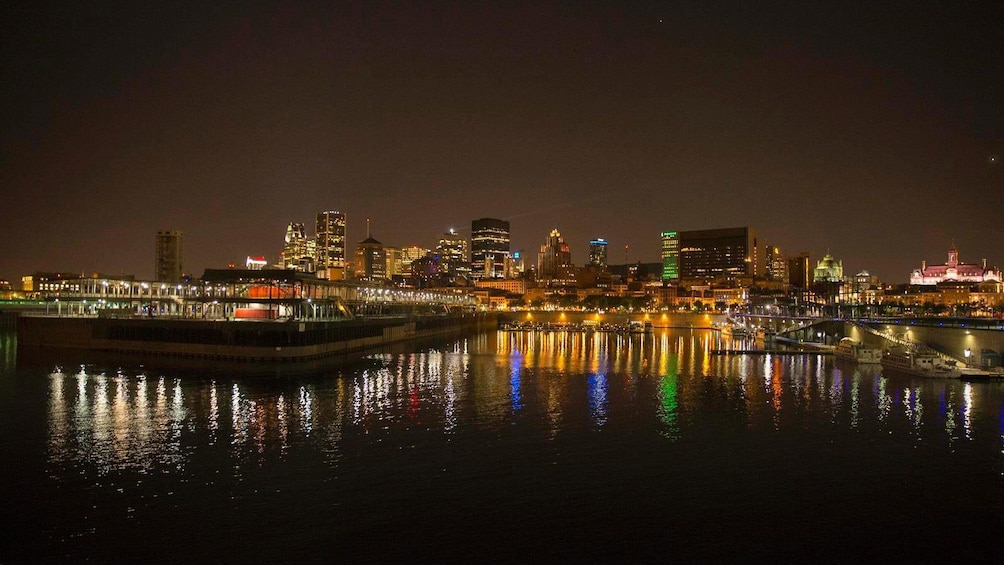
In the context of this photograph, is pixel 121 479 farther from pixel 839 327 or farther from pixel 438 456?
pixel 839 327

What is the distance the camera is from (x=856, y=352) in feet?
269

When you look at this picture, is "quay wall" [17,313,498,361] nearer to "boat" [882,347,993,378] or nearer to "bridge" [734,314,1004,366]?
"boat" [882,347,993,378]

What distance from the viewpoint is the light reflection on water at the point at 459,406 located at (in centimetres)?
3525

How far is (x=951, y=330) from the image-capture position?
237 feet

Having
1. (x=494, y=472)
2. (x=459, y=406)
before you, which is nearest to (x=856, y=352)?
(x=459, y=406)

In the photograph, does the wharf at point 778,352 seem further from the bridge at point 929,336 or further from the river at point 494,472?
Result: the river at point 494,472

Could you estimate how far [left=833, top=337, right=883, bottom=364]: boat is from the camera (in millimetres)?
78750

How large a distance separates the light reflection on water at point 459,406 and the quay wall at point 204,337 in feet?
29.7

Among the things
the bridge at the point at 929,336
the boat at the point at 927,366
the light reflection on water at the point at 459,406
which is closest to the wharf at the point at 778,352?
the bridge at the point at 929,336

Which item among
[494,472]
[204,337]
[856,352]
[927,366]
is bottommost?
[856,352]

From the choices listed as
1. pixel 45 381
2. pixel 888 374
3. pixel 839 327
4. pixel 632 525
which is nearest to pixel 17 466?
pixel 632 525

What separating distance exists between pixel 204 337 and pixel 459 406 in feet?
135

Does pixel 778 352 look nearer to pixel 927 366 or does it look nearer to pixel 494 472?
pixel 927 366

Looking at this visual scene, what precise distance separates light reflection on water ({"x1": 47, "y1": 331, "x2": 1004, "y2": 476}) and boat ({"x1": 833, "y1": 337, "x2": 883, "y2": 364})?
7379 mm
